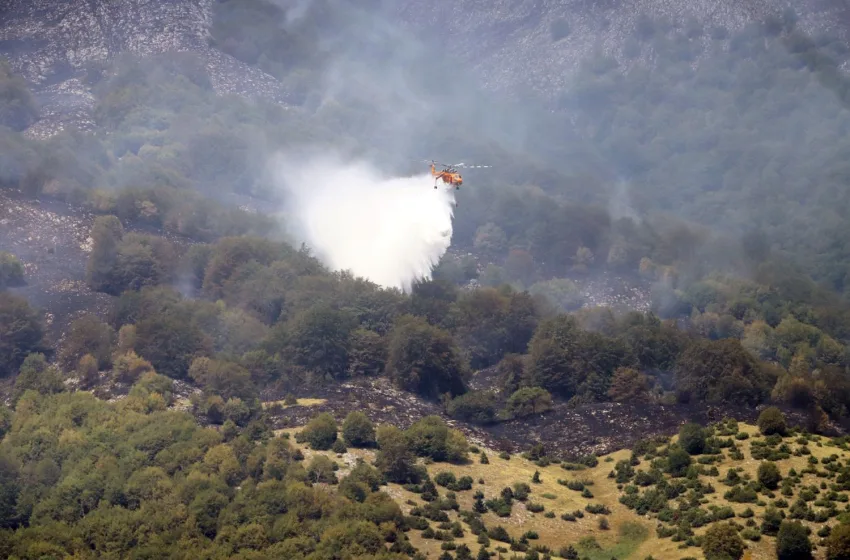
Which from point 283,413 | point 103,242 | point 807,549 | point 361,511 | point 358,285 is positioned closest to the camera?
point 807,549

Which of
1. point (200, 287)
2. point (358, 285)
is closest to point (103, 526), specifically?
point (358, 285)

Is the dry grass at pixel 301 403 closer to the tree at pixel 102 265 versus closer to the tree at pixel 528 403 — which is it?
the tree at pixel 528 403

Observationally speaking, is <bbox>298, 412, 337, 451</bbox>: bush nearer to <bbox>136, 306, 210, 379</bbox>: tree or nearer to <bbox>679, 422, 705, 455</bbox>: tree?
<bbox>679, 422, 705, 455</bbox>: tree

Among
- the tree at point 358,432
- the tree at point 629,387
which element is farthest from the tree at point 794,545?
the tree at point 629,387

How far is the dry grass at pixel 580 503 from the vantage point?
10906cm

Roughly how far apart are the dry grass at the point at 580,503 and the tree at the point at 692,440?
2541 mm

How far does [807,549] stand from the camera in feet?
333

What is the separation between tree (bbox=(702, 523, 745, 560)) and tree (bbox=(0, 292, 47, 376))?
90.0 meters

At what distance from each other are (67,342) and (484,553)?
73280 mm

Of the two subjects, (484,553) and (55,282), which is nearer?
(484,553)

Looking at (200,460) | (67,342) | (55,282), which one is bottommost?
(200,460)

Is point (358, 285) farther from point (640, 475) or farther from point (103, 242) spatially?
point (640, 475)

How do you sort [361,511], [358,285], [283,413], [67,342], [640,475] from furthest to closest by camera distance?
[358,285] < [67,342] < [283,413] < [640,475] < [361,511]

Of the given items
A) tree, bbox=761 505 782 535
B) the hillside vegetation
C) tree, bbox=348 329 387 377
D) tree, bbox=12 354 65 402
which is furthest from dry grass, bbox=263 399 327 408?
tree, bbox=761 505 782 535
